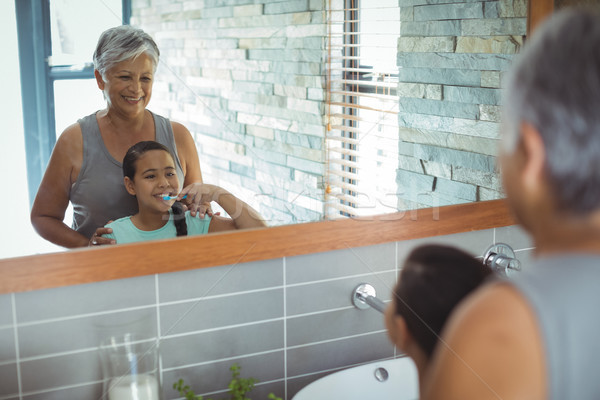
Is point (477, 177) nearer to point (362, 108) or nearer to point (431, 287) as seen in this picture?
point (362, 108)

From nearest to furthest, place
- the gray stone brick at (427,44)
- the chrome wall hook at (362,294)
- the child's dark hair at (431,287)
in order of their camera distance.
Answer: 1. the child's dark hair at (431,287)
2. the chrome wall hook at (362,294)
3. the gray stone brick at (427,44)

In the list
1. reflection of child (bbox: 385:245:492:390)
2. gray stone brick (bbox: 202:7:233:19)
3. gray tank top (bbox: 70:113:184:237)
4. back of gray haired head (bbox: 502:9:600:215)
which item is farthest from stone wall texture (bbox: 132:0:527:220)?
back of gray haired head (bbox: 502:9:600:215)

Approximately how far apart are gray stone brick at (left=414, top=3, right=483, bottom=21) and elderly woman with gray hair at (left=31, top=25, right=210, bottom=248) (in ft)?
2.10

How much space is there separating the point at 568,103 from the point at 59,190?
2.77 ft

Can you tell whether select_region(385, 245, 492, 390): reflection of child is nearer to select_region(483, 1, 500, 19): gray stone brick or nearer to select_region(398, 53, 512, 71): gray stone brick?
select_region(398, 53, 512, 71): gray stone brick

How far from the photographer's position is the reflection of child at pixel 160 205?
1146mm

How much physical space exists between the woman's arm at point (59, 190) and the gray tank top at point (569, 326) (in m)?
0.81

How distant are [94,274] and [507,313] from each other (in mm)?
834

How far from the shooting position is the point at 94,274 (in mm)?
1123

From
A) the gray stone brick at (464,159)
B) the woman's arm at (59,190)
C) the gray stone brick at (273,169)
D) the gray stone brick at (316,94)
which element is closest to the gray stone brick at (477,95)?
the gray stone brick at (464,159)

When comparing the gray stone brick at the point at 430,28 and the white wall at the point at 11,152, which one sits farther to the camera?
the gray stone brick at the point at 430,28

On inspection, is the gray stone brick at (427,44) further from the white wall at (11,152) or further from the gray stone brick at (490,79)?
the white wall at (11,152)

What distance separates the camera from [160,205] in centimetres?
119

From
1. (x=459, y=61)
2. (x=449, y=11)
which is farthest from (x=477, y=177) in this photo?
(x=449, y=11)
